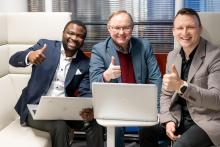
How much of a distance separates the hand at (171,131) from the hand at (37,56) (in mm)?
935

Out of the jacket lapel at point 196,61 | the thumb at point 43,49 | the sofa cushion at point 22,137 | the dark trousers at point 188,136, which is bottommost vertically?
the sofa cushion at point 22,137

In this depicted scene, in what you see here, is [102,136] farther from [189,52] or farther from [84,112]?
[189,52]

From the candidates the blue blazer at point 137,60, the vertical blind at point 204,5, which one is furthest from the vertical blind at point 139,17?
the blue blazer at point 137,60

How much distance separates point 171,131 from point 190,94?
0.32 metres

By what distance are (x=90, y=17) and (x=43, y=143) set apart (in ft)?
5.46

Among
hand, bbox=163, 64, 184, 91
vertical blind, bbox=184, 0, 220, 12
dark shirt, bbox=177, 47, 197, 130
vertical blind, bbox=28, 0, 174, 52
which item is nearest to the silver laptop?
hand, bbox=163, 64, 184, 91

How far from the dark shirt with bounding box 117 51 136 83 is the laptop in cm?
47

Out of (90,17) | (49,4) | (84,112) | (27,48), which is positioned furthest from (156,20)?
(84,112)

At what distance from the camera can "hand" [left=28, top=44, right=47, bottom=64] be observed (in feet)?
7.73

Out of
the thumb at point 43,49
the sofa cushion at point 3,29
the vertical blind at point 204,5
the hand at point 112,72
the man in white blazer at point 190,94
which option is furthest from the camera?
the vertical blind at point 204,5

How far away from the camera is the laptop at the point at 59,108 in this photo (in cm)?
202

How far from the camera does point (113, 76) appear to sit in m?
2.14

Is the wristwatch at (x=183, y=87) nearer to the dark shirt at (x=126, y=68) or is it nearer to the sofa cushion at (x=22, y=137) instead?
the dark shirt at (x=126, y=68)

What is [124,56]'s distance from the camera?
2.53m
